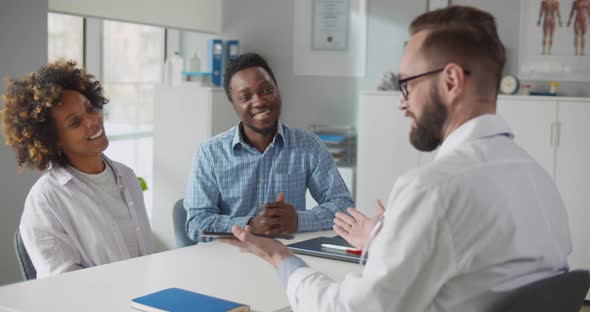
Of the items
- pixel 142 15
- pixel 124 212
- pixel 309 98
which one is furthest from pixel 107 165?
pixel 309 98

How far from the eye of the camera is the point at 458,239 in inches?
52.9

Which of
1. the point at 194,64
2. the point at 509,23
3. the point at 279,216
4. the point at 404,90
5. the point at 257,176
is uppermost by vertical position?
the point at 509,23

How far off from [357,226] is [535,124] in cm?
276

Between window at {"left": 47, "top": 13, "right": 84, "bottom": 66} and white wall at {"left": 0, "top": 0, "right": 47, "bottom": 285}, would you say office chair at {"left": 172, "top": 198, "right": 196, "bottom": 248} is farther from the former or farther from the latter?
window at {"left": 47, "top": 13, "right": 84, "bottom": 66}

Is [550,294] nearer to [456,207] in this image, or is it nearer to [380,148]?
[456,207]

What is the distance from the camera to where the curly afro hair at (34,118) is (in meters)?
2.44

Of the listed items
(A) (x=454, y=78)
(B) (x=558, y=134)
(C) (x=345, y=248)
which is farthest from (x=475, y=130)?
(B) (x=558, y=134)

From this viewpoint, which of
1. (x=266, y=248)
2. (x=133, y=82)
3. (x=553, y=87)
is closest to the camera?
(x=266, y=248)

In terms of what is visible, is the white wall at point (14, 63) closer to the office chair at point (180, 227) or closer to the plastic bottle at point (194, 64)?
the office chair at point (180, 227)

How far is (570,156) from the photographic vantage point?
4.43 m

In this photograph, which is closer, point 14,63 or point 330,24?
point 14,63

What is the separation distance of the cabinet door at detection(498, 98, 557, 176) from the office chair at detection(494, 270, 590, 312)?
3.15m

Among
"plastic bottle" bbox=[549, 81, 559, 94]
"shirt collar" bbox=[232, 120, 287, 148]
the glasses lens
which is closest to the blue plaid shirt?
"shirt collar" bbox=[232, 120, 287, 148]

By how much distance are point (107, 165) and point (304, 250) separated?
823mm
